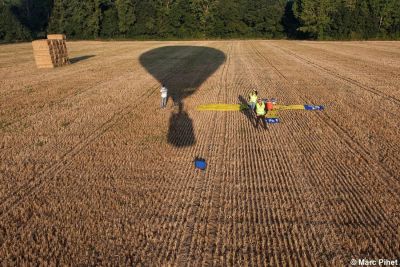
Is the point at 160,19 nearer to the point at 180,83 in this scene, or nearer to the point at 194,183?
the point at 180,83

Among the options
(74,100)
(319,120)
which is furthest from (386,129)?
(74,100)

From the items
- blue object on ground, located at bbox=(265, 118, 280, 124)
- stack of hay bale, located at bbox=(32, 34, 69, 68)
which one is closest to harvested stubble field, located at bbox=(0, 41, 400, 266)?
blue object on ground, located at bbox=(265, 118, 280, 124)

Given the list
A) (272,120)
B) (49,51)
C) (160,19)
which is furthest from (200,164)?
(160,19)

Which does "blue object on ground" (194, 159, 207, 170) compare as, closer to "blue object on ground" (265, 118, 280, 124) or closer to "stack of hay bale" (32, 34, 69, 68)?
"blue object on ground" (265, 118, 280, 124)

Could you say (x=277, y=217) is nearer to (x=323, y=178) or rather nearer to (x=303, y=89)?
(x=323, y=178)

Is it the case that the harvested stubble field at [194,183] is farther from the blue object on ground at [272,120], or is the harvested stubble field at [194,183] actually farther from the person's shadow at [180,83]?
the blue object on ground at [272,120]

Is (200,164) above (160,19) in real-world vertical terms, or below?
below
